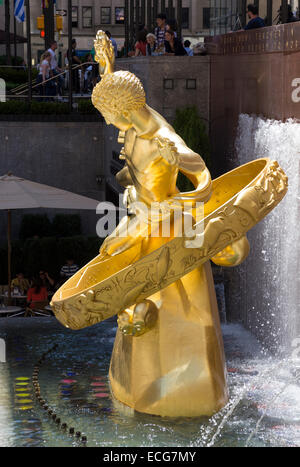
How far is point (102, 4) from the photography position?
2507 inches

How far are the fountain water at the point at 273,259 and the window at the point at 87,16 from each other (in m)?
53.3

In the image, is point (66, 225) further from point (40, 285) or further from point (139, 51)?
point (40, 285)

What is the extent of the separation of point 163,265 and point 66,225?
11.2 meters

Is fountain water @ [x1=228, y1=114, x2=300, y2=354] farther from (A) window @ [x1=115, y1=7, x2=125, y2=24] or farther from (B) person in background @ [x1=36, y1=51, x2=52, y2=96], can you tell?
(A) window @ [x1=115, y1=7, x2=125, y2=24]

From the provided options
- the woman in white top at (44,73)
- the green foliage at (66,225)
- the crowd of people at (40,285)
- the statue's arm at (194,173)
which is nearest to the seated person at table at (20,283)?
the crowd of people at (40,285)

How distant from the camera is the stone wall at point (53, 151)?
60.8ft

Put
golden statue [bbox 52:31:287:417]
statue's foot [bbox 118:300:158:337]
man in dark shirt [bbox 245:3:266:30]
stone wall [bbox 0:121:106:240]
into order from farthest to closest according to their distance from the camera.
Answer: stone wall [bbox 0:121:106:240]
man in dark shirt [bbox 245:3:266:30]
statue's foot [bbox 118:300:158:337]
golden statue [bbox 52:31:287:417]

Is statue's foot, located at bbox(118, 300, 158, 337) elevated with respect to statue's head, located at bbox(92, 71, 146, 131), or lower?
lower

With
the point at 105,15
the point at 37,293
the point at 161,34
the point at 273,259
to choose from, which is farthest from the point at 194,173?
the point at 105,15

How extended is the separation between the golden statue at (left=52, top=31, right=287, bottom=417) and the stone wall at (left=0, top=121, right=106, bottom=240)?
11.2 metres

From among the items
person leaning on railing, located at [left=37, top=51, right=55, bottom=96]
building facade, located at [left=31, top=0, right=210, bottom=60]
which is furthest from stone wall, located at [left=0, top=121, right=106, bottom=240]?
building facade, located at [left=31, top=0, right=210, bottom=60]

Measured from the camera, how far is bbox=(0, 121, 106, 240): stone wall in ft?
60.8

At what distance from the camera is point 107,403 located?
25.4ft
